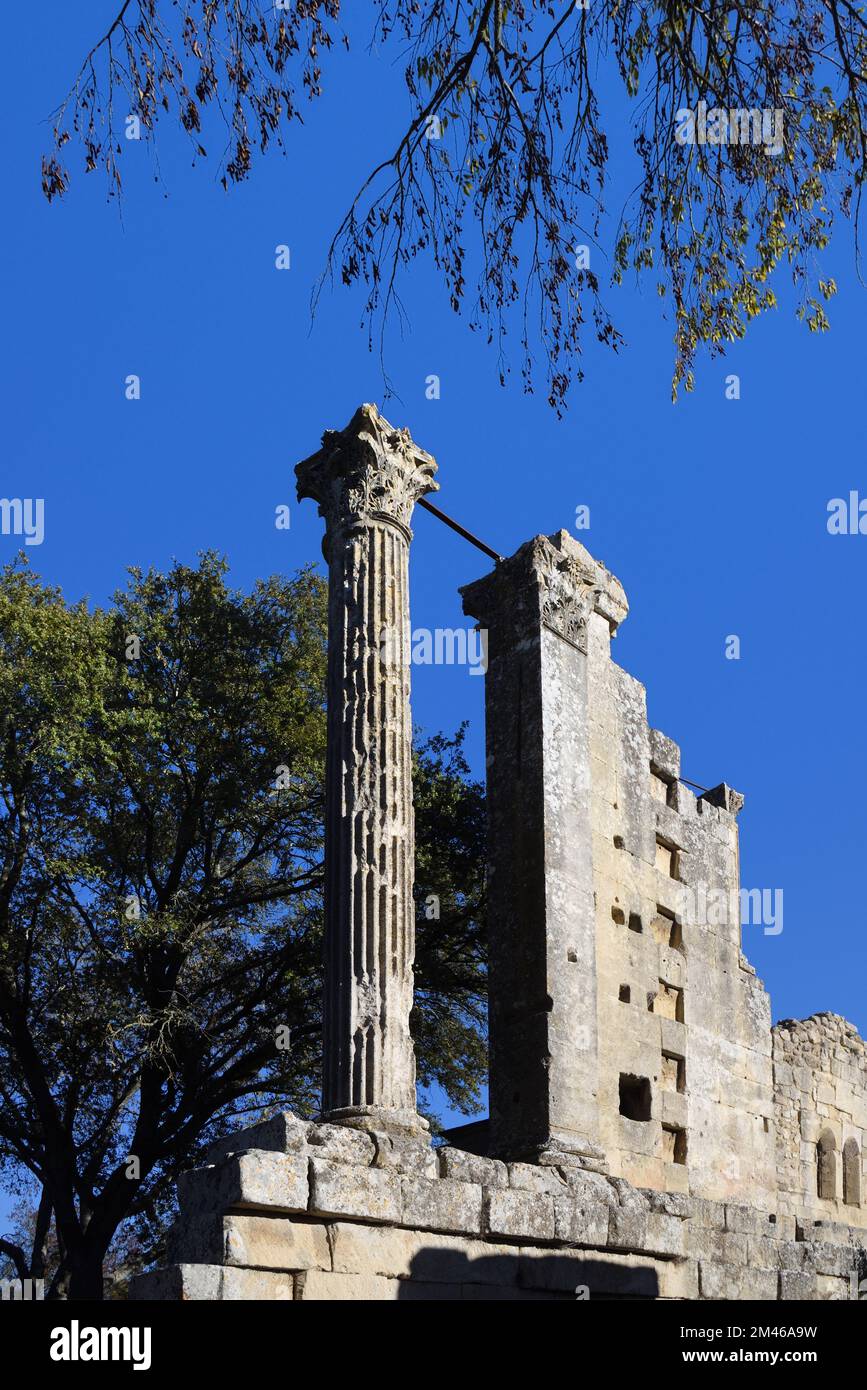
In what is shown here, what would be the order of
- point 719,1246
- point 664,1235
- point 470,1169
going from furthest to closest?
point 719,1246, point 664,1235, point 470,1169

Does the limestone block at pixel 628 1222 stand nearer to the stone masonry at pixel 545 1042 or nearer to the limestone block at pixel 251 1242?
the stone masonry at pixel 545 1042

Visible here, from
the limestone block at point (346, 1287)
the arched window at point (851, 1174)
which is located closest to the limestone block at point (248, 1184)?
the limestone block at point (346, 1287)

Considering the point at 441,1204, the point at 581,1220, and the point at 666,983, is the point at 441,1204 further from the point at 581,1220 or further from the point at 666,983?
the point at 666,983

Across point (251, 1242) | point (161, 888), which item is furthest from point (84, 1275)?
point (251, 1242)

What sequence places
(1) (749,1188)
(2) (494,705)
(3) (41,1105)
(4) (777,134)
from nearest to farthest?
(4) (777,134), (2) (494,705), (1) (749,1188), (3) (41,1105)

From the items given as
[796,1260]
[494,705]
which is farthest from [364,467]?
[796,1260]

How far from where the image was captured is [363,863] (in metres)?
12.4

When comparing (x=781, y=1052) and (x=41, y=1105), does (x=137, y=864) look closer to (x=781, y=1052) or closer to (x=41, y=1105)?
(x=41, y=1105)

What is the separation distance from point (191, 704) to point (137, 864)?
221cm

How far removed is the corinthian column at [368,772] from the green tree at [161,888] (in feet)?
23.9

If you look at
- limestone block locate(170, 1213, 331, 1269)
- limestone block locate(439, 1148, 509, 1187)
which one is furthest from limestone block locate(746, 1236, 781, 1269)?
limestone block locate(170, 1213, 331, 1269)

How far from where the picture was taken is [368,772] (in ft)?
41.8

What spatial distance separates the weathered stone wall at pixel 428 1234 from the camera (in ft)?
30.8

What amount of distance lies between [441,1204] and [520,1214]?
97 cm
